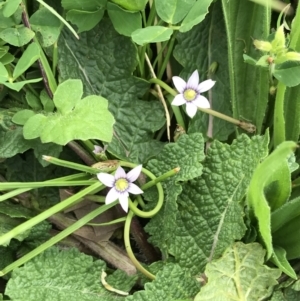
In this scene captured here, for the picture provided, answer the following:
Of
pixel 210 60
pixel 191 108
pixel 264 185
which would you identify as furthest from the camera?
pixel 210 60

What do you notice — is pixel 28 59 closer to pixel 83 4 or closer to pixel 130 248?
pixel 83 4

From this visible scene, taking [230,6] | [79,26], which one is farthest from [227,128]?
[79,26]

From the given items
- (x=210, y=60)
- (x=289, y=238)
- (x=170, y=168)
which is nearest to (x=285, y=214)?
(x=289, y=238)

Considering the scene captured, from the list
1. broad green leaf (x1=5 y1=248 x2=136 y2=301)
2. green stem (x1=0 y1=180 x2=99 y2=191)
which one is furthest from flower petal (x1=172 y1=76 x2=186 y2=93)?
broad green leaf (x1=5 y1=248 x2=136 y2=301)

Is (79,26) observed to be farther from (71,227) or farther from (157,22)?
(71,227)

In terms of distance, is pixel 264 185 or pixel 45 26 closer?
pixel 264 185

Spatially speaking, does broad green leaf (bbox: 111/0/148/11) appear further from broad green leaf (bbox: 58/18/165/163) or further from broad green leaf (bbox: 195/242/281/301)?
broad green leaf (bbox: 195/242/281/301)
